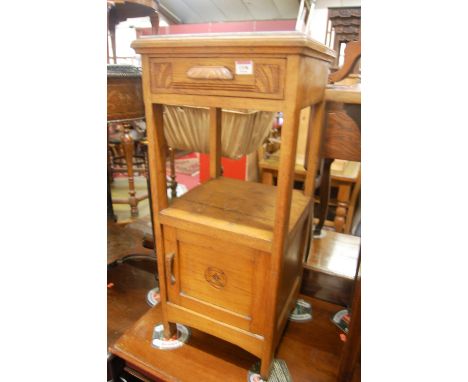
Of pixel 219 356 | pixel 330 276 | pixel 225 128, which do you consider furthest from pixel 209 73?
pixel 330 276

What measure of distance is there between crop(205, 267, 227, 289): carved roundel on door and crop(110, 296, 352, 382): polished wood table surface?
284 millimetres

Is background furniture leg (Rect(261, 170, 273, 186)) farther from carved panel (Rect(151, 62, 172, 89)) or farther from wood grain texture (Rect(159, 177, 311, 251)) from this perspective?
carved panel (Rect(151, 62, 172, 89))

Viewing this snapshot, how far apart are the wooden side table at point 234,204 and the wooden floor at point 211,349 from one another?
0.08 meters

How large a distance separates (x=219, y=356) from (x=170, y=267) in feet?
1.14

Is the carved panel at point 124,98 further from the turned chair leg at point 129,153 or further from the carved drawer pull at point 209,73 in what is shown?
the turned chair leg at point 129,153

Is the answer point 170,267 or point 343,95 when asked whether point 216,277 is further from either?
point 343,95

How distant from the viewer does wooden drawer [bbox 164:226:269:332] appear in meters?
0.78

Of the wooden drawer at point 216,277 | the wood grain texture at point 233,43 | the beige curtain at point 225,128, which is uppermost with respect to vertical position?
the wood grain texture at point 233,43

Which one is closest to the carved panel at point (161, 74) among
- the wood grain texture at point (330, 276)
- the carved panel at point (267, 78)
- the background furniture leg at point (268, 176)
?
the carved panel at point (267, 78)

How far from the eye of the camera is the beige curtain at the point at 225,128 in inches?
48.8

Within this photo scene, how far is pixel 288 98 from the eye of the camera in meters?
0.61

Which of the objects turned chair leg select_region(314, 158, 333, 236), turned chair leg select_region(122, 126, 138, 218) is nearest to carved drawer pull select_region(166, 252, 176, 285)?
turned chair leg select_region(314, 158, 333, 236)

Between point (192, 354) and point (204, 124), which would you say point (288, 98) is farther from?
point (192, 354)
